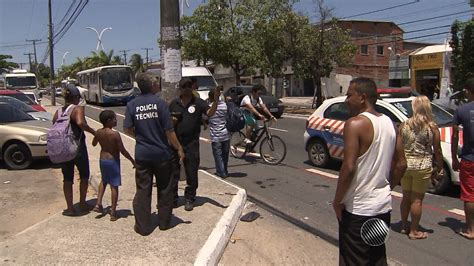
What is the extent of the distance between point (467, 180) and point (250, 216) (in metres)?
2.74

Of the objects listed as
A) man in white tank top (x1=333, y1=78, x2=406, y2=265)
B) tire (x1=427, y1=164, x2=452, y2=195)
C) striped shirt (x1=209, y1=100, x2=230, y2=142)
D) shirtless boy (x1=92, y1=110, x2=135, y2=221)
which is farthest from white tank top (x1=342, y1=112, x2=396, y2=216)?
striped shirt (x1=209, y1=100, x2=230, y2=142)

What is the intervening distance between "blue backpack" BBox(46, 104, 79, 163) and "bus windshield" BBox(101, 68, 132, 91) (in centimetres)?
3027

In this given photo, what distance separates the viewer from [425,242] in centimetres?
566

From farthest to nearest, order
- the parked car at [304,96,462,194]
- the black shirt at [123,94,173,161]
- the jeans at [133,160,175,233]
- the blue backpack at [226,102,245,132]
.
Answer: the blue backpack at [226,102,245,132] < the parked car at [304,96,462,194] < the jeans at [133,160,175,233] < the black shirt at [123,94,173,161]

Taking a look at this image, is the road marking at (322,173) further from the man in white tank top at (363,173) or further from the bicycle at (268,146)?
the man in white tank top at (363,173)

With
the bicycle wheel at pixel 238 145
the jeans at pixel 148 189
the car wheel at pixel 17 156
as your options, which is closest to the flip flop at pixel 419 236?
the jeans at pixel 148 189

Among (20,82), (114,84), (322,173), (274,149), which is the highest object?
(20,82)

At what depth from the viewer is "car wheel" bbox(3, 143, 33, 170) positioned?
10570 millimetres

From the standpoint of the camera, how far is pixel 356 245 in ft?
11.3

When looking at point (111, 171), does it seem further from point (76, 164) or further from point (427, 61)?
point (427, 61)

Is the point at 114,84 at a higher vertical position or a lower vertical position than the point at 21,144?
higher

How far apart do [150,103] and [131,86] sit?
105 ft

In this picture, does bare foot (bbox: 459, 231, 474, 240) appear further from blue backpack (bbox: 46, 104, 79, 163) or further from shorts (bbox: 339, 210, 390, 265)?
blue backpack (bbox: 46, 104, 79, 163)

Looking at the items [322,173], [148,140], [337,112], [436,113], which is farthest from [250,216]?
[436,113]
